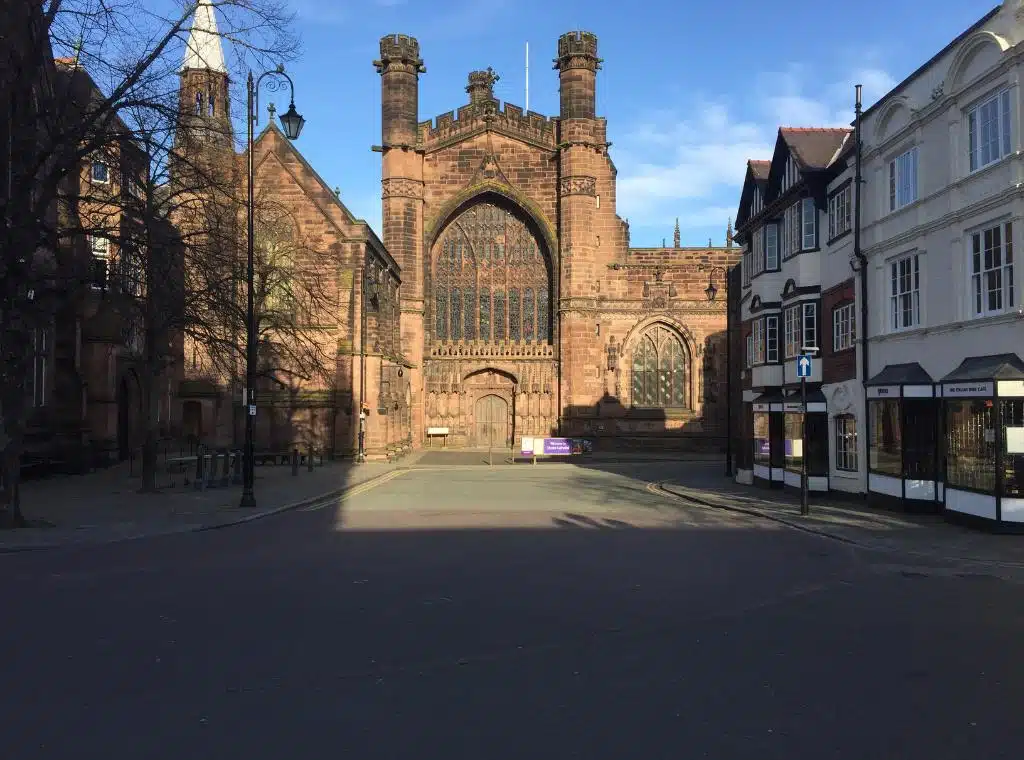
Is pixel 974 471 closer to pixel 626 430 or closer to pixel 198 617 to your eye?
pixel 198 617

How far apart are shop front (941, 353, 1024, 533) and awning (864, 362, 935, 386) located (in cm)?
107

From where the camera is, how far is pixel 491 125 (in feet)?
159

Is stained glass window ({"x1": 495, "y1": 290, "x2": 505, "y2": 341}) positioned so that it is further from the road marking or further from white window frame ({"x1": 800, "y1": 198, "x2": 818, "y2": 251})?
white window frame ({"x1": 800, "y1": 198, "x2": 818, "y2": 251})

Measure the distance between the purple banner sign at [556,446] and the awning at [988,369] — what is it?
24.5 metres

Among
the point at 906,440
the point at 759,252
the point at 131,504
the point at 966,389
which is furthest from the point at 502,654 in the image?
the point at 759,252

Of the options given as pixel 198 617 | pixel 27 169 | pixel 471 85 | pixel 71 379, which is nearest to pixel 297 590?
pixel 198 617

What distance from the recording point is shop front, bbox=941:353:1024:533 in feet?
48.2

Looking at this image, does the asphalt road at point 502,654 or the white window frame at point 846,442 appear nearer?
the asphalt road at point 502,654

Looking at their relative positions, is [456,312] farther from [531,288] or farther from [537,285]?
[537,285]

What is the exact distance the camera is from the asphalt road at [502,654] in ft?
17.5

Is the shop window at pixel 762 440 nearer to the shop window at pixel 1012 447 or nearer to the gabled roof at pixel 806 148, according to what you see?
the gabled roof at pixel 806 148

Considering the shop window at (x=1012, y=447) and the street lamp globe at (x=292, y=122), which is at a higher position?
the street lamp globe at (x=292, y=122)

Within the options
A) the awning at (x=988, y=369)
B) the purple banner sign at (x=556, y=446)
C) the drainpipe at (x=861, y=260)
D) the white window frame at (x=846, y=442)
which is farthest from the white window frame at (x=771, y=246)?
the purple banner sign at (x=556, y=446)

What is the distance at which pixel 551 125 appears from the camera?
158 feet
